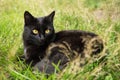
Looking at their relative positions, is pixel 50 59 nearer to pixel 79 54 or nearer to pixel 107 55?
pixel 79 54

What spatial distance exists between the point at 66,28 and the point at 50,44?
3.95 feet

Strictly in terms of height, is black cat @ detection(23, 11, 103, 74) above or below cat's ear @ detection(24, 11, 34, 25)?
below

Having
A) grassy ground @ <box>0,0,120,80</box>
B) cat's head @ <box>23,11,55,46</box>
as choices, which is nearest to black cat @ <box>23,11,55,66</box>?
cat's head @ <box>23,11,55,46</box>

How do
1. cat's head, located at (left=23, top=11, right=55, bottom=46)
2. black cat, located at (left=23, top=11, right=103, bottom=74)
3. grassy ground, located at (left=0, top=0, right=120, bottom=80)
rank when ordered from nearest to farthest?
grassy ground, located at (left=0, top=0, right=120, bottom=80)
black cat, located at (left=23, top=11, right=103, bottom=74)
cat's head, located at (left=23, top=11, right=55, bottom=46)

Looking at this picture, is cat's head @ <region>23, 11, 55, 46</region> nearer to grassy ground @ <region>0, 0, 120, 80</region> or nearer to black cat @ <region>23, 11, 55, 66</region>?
black cat @ <region>23, 11, 55, 66</region>

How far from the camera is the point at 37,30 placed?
4590 millimetres

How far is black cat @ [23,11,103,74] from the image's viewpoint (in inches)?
164

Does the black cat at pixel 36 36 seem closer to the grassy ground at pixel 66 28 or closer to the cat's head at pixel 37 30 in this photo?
the cat's head at pixel 37 30

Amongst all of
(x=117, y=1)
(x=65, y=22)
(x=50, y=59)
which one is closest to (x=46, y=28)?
(x=50, y=59)

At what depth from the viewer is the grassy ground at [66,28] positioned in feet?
12.6

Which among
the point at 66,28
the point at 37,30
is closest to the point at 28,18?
the point at 37,30

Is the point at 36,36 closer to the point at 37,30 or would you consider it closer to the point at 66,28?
the point at 37,30

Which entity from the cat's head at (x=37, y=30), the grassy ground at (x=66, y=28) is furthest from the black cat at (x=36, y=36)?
the grassy ground at (x=66, y=28)

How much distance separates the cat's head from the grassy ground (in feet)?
0.53
